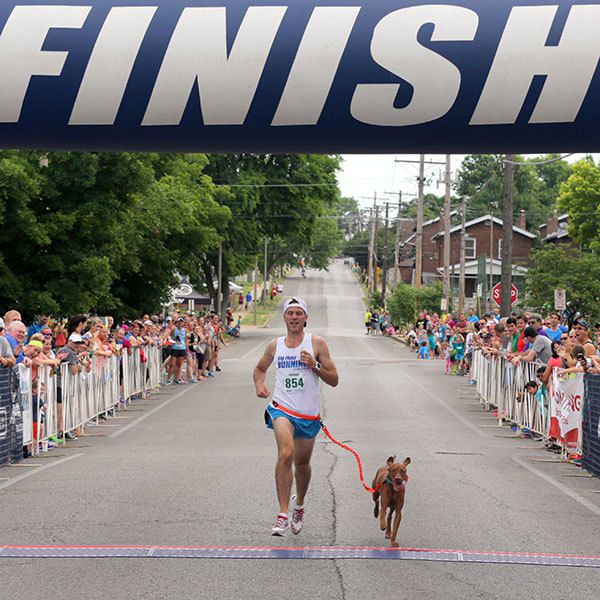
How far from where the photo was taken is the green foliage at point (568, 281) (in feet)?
154

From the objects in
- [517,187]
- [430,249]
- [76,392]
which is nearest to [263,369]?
[76,392]

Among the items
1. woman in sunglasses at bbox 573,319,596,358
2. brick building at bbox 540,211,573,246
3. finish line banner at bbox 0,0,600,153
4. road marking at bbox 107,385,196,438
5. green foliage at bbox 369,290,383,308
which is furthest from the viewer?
green foliage at bbox 369,290,383,308

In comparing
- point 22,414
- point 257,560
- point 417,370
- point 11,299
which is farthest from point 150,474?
point 417,370

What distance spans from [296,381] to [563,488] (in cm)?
500

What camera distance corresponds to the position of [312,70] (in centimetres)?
702

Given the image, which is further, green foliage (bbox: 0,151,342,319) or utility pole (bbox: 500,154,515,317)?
utility pole (bbox: 500,154,515,317)

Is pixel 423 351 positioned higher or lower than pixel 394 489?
lower

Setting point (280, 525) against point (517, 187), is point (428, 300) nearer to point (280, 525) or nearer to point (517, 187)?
point (280, 525)

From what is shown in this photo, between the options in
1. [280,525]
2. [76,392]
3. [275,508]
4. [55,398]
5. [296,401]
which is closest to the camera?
[280,525]

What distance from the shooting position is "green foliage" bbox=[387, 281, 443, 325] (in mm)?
74375

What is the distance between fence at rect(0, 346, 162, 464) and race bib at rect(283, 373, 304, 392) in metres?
5.95

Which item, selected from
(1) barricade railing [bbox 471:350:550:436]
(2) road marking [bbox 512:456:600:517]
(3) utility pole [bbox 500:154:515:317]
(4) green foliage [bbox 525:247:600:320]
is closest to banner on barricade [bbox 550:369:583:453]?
(2) road marking [bbox 512:456:600:517]

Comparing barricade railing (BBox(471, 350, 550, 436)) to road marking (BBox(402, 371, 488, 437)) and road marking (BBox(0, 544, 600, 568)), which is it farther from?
road marking (BBox(0, 544, 600, 568))

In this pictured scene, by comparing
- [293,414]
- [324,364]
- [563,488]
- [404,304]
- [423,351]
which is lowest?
[423,351]
